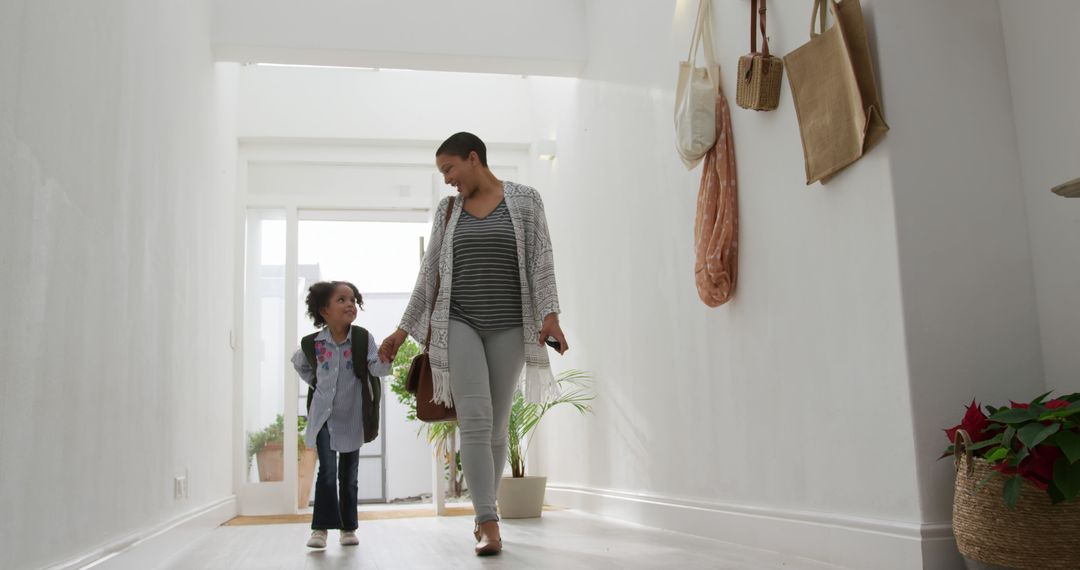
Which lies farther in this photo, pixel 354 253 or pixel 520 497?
pixel 354 253

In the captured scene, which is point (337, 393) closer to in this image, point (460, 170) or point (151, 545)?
point (151, 545)

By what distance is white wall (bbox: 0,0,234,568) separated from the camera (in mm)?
1501

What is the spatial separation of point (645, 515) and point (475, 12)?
2.44 m

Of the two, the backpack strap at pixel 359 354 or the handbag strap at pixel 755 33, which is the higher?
the handbag strap at pixel 755 33

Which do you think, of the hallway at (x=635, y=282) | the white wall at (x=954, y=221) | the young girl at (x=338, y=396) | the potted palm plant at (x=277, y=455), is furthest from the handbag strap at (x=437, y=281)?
the potted palm plant at (x=277, y=455)

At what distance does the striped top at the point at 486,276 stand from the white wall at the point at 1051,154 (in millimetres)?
1351

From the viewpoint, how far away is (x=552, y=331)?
2.58 m

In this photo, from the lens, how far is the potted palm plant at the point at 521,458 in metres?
4.23

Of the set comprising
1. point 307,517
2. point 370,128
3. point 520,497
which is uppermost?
point 370,128

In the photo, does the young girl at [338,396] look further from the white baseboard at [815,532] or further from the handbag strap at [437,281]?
the white baseboard at [815,532]

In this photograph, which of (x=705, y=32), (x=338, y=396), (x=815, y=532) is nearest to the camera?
(x=815, y=532)

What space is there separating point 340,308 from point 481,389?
0.94 meters

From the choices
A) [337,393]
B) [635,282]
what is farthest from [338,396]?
[635,282]

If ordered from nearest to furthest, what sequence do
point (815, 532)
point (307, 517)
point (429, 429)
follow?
point (815, 532) → point (307, 517) → point (429, 429)
